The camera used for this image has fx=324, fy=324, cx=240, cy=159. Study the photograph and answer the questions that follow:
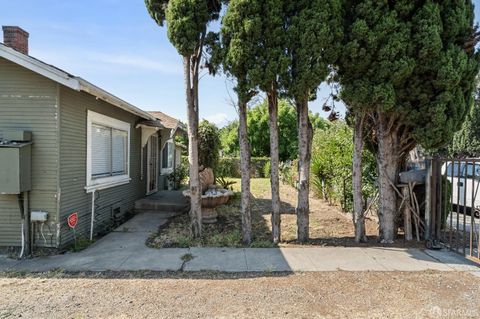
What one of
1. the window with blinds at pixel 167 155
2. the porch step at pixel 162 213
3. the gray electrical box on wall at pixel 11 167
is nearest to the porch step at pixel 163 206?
the porch step at pixel 162 213

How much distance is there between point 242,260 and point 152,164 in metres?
7.83

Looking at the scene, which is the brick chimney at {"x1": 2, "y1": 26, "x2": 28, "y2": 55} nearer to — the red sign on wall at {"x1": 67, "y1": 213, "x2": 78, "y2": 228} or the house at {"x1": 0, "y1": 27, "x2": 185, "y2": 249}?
the house at {"x1": 0, "y1": 27, "x2": 185, "y2": 249}

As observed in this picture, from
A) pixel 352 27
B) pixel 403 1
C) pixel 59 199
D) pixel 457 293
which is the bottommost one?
pixel 457 293

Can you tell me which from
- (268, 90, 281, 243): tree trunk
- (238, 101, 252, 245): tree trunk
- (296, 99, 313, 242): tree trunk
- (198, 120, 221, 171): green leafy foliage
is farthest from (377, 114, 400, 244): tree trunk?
(198, 120, 221, 171): green leafy foliage

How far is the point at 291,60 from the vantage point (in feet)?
19.0

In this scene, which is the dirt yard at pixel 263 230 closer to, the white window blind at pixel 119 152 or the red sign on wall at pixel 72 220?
the red sign on wall at pixel 72 220

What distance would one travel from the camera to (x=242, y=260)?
5551mm

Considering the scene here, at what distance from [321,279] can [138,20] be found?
24.1ft

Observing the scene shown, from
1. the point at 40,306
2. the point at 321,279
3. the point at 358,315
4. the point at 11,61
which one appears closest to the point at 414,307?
the point at 358,315

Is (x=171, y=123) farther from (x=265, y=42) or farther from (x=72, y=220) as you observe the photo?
(x=265, y=42)

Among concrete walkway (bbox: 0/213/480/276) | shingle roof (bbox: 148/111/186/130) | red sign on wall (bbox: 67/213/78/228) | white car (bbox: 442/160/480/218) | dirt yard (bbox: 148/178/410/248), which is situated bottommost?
dirt yard (bbox: 148/178/410/248)

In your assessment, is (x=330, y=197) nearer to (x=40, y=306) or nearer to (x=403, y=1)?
(x=403, y=1)

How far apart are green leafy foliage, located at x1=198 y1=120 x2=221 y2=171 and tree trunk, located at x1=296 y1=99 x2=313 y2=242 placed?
552cm

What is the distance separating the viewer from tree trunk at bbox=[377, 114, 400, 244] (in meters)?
6.71
